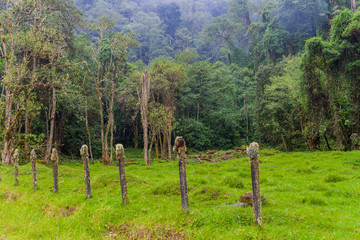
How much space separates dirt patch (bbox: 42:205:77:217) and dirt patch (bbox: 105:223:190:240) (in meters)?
2.21

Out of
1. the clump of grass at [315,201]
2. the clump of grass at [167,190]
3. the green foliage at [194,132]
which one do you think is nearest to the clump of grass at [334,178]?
the clump of grass at [315,201]

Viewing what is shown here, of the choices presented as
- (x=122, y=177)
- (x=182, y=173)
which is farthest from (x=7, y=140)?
(x=182, y=173)

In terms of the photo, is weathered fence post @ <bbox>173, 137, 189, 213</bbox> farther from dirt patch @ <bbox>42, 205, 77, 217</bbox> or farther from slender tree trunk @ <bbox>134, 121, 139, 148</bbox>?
slender tree trunk @ <bbox>134, 121, 139, 148</bbox>

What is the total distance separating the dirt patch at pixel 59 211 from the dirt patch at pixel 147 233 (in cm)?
221

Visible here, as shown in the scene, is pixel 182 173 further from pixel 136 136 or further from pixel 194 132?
pixel 136 136

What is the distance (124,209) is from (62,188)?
568 centimetres

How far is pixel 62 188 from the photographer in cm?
1098

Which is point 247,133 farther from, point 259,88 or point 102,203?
point 102,203

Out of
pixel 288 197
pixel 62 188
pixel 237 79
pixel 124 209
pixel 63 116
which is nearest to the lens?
pixel 124 209

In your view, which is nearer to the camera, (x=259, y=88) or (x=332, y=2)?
(x=259, y=88)

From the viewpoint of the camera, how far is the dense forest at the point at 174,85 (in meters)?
17.9

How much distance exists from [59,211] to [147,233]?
3.71m

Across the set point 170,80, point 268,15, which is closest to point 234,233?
point 170,80

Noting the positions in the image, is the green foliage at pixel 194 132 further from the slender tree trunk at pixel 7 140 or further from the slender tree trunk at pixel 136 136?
the slender tree trunk at pixel 7 140
